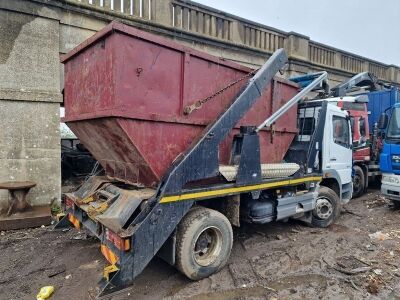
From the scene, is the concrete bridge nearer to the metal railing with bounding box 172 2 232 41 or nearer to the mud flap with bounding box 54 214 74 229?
the metal railing with bounding box 172 2 232 41

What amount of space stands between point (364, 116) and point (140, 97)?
720 centimetres

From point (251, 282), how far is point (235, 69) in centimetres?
296

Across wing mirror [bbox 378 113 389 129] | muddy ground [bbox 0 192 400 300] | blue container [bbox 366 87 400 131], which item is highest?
blue container [bbox 366 87 400 131]

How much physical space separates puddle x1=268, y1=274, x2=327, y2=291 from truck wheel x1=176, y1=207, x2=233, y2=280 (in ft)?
2.33

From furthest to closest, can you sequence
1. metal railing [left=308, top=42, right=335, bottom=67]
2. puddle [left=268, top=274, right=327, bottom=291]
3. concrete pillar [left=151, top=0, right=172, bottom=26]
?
metal railing [left=308, top=42, right=335, bottom=67] < concrete pillar [left=151, top=0, right=172, bottom=26] < puddle [left=268, top=274, right=327, bottom=291]


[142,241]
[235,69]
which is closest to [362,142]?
[235,69]

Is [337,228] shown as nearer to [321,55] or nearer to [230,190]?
[230,190]

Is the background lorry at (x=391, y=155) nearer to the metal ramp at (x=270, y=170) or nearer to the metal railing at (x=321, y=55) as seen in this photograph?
the metal ramp at (x=270, y=170)

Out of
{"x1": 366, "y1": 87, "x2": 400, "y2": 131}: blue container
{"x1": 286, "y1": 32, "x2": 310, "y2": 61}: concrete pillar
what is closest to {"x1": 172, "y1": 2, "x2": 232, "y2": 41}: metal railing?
{"x1": 286, "y1": 32, "x2": 310, "y2": 61}: concrete pillar


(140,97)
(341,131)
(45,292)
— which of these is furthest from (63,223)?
(341,131)

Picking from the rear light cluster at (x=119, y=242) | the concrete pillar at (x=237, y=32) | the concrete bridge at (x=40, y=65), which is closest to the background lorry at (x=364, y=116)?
the concrete pillar at (x=237, y=32)

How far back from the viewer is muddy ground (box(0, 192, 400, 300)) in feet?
11.8

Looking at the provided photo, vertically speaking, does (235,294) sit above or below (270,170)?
below

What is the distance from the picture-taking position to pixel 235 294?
3.55 m
